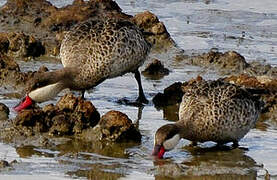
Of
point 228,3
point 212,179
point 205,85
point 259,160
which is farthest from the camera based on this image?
point 228,3

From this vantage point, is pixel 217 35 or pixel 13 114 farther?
pixel 217 35

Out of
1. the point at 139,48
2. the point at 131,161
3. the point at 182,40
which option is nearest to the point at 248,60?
the point at 182,40

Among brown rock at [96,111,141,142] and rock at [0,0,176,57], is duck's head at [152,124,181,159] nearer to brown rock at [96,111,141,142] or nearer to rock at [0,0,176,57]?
brown rock at [96,111,141,142]

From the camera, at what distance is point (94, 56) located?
1336cm

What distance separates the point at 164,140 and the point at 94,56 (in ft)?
8.62

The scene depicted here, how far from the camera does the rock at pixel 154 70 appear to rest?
605 inches

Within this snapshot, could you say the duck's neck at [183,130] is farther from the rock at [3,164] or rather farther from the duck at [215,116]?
the rock at [3,164]

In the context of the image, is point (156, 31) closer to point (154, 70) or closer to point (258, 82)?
point (154, 70)

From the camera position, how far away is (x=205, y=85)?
1220cm

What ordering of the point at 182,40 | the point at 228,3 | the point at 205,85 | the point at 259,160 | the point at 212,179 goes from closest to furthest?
1. the point at 212,179
2. the point at 259,160
3. the point at 205,85
4. the point at 182,40
5. the point at 228,3

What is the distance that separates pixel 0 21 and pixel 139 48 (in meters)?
4.96

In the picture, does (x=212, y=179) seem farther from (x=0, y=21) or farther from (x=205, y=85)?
(x=0, y=21)

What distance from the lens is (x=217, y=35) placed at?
58.9 feet

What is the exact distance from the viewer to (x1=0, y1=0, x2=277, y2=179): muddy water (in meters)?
10.7
